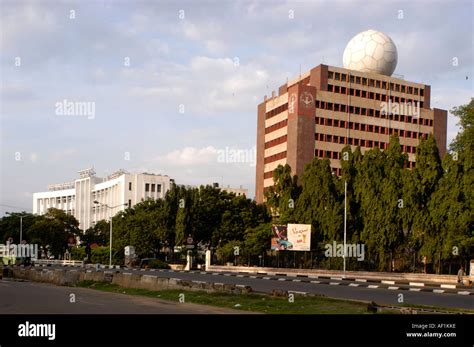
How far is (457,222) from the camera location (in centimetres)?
4559

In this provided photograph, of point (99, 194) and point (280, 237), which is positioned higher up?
point (99, 194)

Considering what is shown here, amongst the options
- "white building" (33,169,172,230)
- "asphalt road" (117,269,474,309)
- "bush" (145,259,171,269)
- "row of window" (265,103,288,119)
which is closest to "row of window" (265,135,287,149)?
"row of window" (265,103,288,119)

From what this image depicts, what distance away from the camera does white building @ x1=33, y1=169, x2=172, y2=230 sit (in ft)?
481

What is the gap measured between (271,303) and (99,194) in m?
148

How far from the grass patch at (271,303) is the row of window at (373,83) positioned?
272 feet

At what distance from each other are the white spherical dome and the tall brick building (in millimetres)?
4374

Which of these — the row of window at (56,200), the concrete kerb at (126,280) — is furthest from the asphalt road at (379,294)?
the row of window at (56,200)

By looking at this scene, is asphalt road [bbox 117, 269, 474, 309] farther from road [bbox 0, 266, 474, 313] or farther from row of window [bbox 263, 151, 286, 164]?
row of window [bbox 263, 151, 286, 164]

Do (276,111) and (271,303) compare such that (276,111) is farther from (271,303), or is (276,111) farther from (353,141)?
(271,303)

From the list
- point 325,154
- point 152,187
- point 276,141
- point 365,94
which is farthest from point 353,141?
point 152,187

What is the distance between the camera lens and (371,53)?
312 feet
